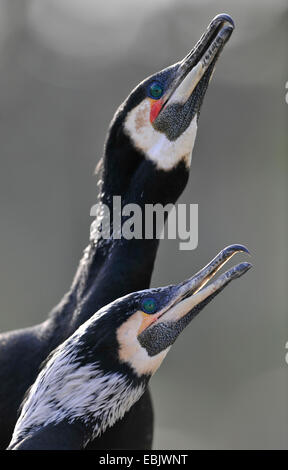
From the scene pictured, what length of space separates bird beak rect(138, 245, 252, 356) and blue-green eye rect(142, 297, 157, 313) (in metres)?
0.02

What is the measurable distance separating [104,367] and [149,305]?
0.22 m

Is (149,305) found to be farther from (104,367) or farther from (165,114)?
(165,114)

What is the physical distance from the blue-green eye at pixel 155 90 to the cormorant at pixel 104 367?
0.75 metres

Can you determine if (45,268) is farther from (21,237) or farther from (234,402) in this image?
(234,402)

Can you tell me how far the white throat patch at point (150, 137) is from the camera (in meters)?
2.92

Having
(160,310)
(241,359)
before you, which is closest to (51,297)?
(241,359)

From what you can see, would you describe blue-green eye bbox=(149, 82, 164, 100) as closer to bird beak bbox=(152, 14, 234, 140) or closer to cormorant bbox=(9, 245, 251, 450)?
bird beak bbox=(152, 14, 234, 140)

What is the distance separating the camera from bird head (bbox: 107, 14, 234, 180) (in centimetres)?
292

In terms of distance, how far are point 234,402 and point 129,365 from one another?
15.8ft

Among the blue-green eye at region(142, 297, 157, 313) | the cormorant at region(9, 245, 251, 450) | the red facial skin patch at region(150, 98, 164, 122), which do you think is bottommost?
the cormorant at region(9, 245, 251, 450)

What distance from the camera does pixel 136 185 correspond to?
9.50 ft

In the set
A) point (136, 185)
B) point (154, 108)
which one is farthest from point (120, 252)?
point (154, 108)

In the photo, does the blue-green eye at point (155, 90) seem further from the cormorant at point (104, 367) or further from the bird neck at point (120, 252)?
the cormorant at point (104, 367)

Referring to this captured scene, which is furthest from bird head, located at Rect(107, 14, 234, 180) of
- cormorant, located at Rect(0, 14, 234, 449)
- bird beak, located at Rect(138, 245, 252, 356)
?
bird beak, located at Rect(138, 245, 252, 356)
